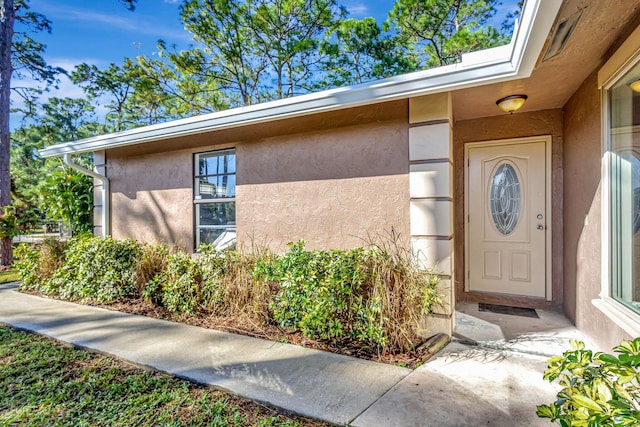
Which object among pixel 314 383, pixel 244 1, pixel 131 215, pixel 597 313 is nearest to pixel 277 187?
pixel 314 383

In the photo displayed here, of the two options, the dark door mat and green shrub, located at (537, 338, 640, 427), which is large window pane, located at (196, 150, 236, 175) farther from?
green shrub, located at (537, 338, 640, 427)

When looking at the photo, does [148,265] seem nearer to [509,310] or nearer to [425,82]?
[425,82]

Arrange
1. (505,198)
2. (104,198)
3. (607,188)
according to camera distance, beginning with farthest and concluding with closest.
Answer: (104,198)
(505,198)
(607,188)

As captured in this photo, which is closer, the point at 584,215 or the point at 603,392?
the point at 603,392

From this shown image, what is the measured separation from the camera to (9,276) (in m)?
7.41

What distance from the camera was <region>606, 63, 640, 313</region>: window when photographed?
2.43 m

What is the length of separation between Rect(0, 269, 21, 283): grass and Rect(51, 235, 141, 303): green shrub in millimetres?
2686

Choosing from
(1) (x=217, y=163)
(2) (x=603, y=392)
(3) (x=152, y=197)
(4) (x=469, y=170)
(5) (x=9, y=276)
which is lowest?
(5) (x=9, y=276)

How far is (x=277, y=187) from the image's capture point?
457cm

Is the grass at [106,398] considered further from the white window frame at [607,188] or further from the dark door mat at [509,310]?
the dark door mat at [509,310]

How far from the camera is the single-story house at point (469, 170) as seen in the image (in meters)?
2.55

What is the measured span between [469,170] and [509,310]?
2.00 m

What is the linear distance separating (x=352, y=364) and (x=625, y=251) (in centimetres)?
239

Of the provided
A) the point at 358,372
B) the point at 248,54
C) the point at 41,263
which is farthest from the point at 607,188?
the point at 248,54
